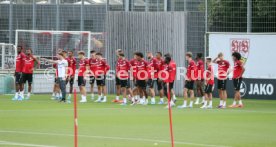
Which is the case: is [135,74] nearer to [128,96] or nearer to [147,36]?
[128,96]

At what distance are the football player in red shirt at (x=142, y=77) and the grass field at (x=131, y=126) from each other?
63.3 inches

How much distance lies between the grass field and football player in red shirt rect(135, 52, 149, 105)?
5.27 ft

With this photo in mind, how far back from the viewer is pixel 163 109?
3141cm

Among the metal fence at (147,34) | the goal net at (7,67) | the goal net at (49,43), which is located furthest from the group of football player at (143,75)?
the goal net at (49,43)

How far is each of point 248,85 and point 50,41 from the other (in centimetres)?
1067

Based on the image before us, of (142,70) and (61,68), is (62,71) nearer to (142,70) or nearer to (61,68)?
(61,68)

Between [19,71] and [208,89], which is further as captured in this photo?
[19,71]

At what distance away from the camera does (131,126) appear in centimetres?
2327

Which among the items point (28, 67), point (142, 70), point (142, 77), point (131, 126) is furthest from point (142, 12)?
point (131, 126)

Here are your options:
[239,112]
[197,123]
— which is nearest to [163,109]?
[239,112]

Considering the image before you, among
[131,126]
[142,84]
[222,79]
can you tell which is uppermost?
[222,79]

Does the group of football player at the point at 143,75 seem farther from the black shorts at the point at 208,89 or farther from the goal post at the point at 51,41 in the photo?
the goal post at the point at 51,41

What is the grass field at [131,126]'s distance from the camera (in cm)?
1909

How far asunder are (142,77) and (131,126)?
11841 millimetres
